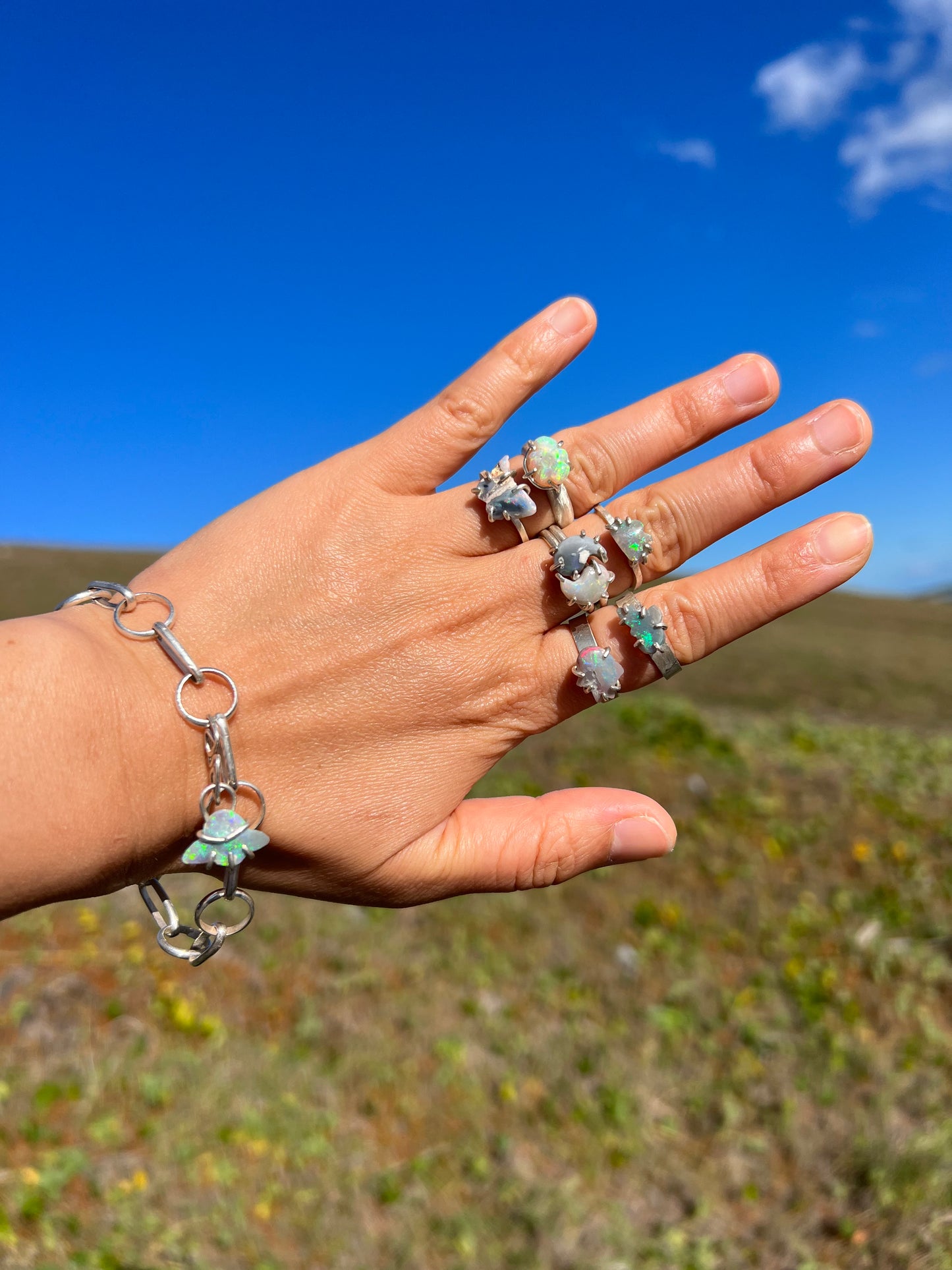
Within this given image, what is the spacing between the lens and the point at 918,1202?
2.82 metres

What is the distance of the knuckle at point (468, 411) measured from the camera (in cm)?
220

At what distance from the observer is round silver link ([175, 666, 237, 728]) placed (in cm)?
180

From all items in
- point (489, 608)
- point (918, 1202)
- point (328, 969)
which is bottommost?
point (918, 1202)

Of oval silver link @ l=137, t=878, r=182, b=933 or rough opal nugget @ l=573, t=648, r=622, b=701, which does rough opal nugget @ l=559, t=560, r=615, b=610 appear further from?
oval silver link @ l=137, t=878, r=182, b=933

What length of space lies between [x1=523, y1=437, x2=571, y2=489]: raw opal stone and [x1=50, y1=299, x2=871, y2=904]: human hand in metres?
0.12

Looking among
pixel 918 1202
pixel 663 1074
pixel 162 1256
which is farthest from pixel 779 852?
pixel 162 1256

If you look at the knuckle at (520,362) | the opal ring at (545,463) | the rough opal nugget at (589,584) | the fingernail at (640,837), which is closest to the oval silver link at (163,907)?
the fingernail at (640,837)

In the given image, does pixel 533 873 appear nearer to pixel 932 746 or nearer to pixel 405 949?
pixel 405 949

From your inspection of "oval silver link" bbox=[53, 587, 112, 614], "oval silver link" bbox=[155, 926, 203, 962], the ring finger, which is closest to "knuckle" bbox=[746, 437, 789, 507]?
the ring finger

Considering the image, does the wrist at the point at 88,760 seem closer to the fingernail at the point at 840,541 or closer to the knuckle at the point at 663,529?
the knuckle at the point at 663,529

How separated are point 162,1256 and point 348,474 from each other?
7.55 feet

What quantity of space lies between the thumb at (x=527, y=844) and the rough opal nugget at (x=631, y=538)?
0.59 metres

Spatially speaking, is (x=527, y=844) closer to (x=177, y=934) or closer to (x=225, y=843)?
(x=225, y=843)

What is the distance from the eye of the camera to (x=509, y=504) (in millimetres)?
2053
